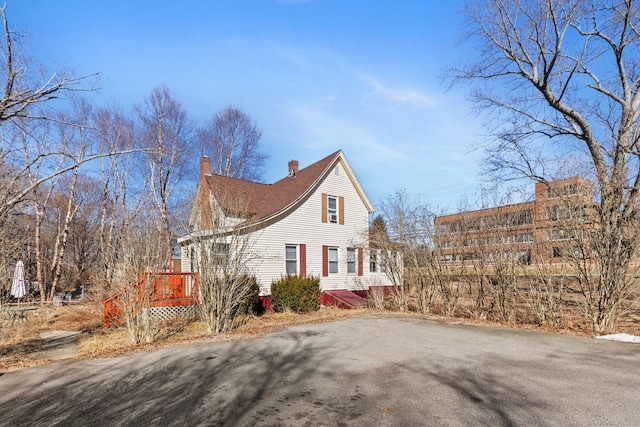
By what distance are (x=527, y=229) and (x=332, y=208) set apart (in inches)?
380

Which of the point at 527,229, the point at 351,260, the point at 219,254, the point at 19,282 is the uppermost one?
the point at 527,229

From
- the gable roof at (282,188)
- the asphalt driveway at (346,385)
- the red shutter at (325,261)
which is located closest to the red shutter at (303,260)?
the red shutter at (325,261)

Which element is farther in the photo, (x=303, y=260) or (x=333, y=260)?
(x=333, y=260)

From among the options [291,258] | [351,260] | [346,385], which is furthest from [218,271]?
[351,260]

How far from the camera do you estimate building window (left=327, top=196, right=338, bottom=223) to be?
1801 centimetres

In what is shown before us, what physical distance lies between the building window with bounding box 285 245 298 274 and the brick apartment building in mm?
6513

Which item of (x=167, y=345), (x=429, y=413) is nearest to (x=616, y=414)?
(x=429, y=413)

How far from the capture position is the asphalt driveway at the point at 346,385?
397 cm

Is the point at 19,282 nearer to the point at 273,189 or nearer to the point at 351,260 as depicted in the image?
the point at 273,189

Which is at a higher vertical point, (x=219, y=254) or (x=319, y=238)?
(x=319, y=238)

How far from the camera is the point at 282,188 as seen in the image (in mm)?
19391

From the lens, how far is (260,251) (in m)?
14.7

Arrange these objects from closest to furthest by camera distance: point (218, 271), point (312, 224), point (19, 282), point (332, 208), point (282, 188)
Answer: point (218, 271), point (19, 282), point (312, 224), point (332, 208), point (282, 188)

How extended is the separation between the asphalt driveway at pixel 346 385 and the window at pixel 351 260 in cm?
1019
